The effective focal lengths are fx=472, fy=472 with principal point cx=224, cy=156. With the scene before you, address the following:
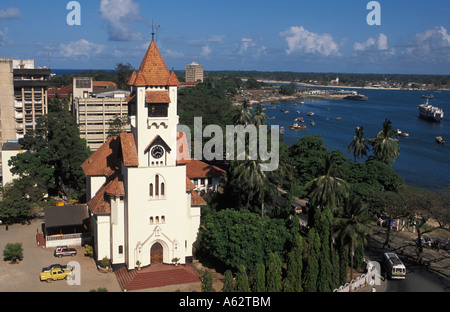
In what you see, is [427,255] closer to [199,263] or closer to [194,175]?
[199,263]

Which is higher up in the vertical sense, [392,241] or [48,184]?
[48,184]

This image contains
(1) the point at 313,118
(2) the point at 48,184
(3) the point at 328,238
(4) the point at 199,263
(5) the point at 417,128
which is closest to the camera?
(3) the point at 328,238

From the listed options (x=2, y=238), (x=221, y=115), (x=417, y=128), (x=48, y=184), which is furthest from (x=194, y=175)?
(x=417, y=128)

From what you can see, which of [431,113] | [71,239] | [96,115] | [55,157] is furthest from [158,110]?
[431,113]

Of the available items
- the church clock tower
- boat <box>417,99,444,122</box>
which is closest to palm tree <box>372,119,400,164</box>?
the church clock tower

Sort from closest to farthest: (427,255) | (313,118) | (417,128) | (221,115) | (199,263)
Result: (199,263), (427,255), (221,115), (417,128), (313,118)

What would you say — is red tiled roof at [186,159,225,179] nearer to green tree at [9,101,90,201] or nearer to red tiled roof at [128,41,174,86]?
green tree at [9,101,90,201]
